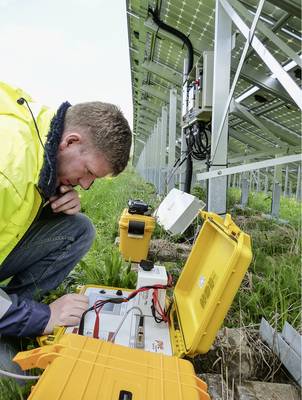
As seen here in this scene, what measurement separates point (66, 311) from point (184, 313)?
513 mm

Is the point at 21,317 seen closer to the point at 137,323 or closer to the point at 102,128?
the point at 137,323

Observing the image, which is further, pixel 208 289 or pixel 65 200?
pixel 65 200

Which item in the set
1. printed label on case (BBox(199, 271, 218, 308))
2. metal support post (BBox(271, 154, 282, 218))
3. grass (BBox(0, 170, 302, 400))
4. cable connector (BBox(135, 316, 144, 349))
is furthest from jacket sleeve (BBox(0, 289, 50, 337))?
metal support post (BBox(271, 154, 282, 218))

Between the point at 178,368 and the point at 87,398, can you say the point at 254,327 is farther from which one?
the point at 87,398

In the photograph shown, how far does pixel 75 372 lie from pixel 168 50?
5592 mm

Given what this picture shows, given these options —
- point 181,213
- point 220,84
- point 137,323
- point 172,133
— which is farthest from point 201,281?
point 172,133

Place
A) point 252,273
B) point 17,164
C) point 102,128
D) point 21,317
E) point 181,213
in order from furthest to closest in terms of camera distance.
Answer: point 181,213, point 252,273, point 102,128, point 21,317, point 17,164

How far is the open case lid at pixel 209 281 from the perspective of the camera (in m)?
0.93

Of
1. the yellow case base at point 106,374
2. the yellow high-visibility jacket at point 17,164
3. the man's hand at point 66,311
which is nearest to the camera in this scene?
the yellow case base at point 106,374

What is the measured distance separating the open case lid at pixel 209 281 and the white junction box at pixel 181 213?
1.20m

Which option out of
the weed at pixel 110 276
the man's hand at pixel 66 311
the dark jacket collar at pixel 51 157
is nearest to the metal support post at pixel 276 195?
the weed at pixel 110 276

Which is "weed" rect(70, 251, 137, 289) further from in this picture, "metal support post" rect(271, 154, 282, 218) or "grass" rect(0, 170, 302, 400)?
"metal support post" rect(271, 154, 282, 218)

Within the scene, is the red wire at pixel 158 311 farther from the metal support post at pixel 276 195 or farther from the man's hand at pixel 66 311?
the metal support post at pixel 276 195

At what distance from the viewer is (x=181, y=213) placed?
2.62m
